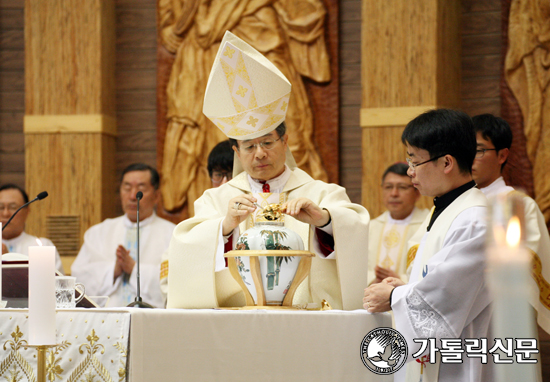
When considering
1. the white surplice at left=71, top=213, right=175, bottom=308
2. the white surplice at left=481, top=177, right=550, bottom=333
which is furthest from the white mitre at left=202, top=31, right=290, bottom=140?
the white surplice at left=71, top=213, right=175, bottom=308

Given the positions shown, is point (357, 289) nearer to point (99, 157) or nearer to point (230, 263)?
point (230, 263)

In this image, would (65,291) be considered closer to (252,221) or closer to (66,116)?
(252,221)

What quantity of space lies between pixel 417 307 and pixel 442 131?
61 centimetres

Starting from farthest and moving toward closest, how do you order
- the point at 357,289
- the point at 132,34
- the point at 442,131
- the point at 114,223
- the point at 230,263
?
1. the point at 132,34
2. the point at 114,223
3. the point at 357,289
4. the point at 230,263
5. the point at 442,131

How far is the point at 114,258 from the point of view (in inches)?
212

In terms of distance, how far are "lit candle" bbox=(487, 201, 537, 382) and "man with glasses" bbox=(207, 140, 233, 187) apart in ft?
10.7

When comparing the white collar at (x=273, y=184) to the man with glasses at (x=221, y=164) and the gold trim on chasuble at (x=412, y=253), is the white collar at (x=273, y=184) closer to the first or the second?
the man with glasses at (x=221, y=164)

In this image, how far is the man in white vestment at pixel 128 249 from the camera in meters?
5.10

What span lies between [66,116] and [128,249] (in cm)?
117

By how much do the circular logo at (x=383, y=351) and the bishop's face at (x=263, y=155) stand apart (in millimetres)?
985

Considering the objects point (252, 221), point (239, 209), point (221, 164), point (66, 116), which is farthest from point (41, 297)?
point (66, 116)

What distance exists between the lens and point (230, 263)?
2.57 meters

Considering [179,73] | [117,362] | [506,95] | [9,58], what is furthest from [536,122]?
[9,58]

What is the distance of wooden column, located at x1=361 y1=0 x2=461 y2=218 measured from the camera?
5125 mm
